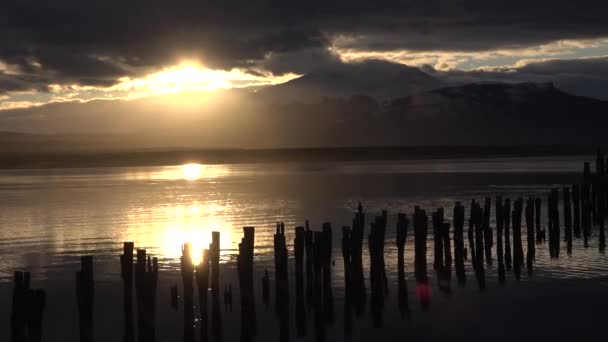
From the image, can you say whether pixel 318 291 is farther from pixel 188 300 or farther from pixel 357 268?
pixel 188 300

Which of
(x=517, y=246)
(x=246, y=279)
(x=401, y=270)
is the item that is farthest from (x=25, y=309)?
(x=517, y=246)

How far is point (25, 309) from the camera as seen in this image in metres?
12.9

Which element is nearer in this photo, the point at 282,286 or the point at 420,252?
the point at 282,286

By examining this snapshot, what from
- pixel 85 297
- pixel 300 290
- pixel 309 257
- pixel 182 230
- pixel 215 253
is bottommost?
pixel 182 230

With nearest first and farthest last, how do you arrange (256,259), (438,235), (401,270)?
(401,270) < (438,235) < (256,259)

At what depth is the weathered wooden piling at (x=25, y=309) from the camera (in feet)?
42.2

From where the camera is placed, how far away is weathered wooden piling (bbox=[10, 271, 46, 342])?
12.9m

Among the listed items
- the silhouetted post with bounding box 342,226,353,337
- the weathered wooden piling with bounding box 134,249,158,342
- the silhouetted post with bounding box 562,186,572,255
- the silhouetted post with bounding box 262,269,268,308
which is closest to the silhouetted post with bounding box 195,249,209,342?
the weathered wooden piling with bounding box 134,249,158,342

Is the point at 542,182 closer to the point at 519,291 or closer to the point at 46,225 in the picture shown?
the point at 46,225

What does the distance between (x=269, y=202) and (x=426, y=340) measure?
1248 inches

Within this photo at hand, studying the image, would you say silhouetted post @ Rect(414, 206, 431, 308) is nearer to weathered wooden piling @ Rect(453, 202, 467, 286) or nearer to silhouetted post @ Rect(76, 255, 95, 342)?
weathered wooden piling @ Rect(453, 202, 467, 286)

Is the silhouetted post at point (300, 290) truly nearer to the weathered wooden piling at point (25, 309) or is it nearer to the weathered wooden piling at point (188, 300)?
the weathered wooden piling at point (188, 300)

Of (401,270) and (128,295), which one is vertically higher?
(128,295)

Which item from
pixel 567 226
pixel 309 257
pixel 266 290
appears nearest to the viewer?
pixel 309 257
